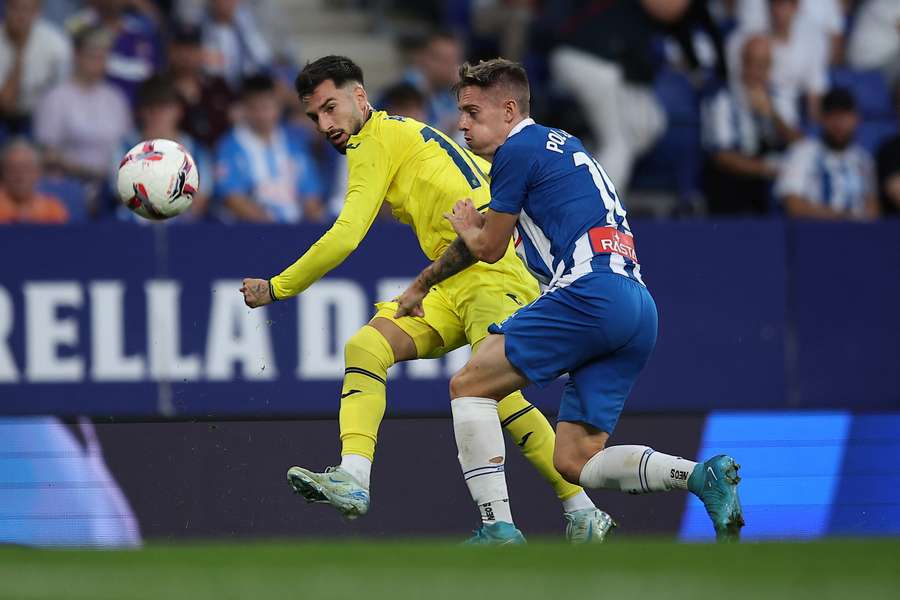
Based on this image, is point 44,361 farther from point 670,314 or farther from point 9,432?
point 670,314

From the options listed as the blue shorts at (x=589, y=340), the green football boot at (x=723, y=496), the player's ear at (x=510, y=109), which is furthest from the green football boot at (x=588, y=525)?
the player's ear at (x=510, y=109)

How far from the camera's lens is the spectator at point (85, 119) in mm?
11250

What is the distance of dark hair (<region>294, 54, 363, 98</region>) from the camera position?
6.70m

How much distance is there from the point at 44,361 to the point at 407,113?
303cm

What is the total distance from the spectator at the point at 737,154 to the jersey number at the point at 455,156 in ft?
18.3

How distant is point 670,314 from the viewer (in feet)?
34.7

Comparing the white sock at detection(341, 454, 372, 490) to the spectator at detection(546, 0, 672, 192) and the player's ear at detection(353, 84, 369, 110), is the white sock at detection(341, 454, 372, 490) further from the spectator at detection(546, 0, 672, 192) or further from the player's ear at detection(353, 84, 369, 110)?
the spectator at detection(546, 0, 672, 192)

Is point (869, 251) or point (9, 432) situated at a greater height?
point (869, 251)

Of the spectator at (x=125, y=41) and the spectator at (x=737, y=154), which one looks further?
the spectator at (x=737, y=154)

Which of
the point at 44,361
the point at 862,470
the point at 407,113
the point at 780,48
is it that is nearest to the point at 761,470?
the point at 862,470

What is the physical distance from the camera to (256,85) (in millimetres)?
11203

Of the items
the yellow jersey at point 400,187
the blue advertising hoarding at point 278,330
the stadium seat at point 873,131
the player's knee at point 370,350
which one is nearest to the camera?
the yellow jersey at point 400,187

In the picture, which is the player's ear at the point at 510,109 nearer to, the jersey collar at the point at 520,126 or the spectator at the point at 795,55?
the jersey collar at the point at 520,126

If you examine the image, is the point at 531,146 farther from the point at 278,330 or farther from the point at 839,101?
the point at 839,101
